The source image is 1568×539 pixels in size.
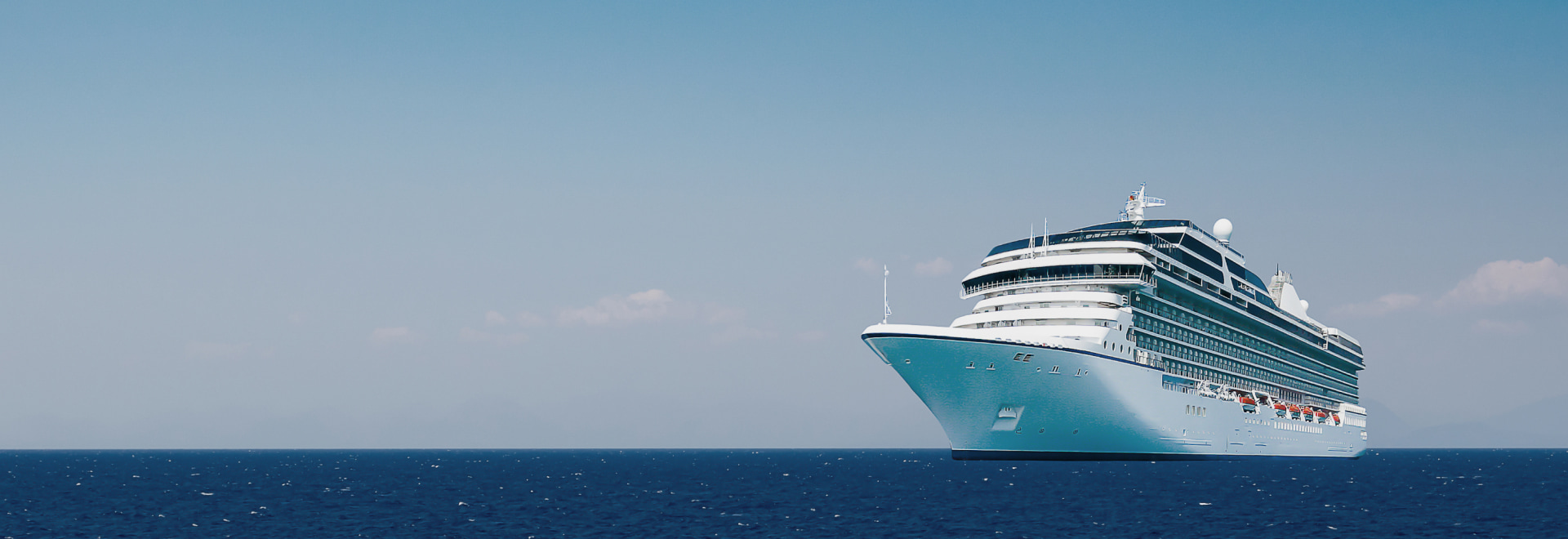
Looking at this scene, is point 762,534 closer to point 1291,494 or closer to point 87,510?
point 1291,494

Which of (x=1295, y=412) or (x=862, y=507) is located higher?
(x=1295, y=412)

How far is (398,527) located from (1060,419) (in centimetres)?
4020

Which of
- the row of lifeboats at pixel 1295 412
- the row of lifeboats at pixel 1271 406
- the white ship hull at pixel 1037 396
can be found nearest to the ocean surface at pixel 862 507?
Answer: the white ship hull at pixel 1037 396

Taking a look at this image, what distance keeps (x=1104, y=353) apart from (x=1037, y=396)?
501 cm

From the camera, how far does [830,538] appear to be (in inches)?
1703

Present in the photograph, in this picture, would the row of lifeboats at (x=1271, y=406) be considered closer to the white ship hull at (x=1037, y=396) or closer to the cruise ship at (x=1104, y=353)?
the cruise ship at (x=1104, y=353)

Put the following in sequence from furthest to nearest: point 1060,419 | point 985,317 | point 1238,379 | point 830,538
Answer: point 1238,379 → point 985,317 → point 1060,419 → point 830,538

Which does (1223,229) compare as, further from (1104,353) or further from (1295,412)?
(1104,353)

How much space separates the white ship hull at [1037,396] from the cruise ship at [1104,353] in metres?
0.09

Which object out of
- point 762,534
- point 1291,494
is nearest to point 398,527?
point 762,534

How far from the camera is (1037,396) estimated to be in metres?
71.4

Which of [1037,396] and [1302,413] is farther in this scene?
[1302,413]

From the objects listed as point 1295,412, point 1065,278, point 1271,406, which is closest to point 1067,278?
point 1065,278

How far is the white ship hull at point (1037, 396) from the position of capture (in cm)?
6994
